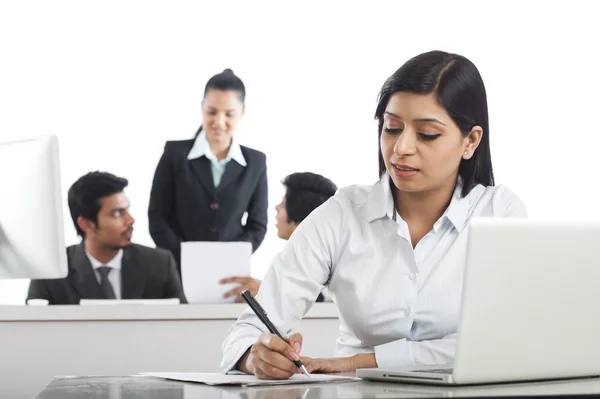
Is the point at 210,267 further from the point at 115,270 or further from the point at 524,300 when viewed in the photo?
the point at 524,300

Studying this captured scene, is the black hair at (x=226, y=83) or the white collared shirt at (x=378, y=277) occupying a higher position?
the black hair at (x=226, y=83)

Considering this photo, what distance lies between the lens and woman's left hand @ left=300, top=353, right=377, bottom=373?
1797 millimetres

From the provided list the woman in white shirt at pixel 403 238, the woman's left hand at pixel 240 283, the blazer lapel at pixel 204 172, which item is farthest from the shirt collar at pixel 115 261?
the woman in white shirt at pixel 403 238

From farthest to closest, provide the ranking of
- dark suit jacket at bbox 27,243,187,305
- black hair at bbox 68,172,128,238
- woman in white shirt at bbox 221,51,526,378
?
black hair at bbox 68,172,128,238 → dark suit jacket at bbox 27,243,187,305 → woman in white shirt at bbox 221,51,526,378

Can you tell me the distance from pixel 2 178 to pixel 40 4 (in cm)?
396

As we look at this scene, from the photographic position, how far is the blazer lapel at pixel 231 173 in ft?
15.4

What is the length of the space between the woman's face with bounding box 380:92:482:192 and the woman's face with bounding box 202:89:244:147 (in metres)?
2.73

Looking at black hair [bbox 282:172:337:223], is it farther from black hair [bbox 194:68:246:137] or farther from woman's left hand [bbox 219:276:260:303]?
woman's left hand [bbox 219:276:260:303]

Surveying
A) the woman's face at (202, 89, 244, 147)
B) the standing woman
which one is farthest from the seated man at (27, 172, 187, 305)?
the woman's face at (202, 89, 244, 147)

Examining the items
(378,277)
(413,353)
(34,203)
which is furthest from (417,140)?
(34,203)

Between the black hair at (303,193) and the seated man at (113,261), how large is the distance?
0.66m

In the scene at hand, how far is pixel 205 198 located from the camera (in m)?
4.70

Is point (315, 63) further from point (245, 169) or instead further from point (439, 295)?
point (439, 295)

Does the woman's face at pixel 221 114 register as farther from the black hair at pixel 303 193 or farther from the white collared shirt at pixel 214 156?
the black hair at pixel 303 193
